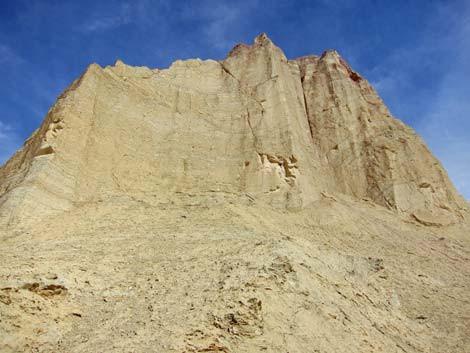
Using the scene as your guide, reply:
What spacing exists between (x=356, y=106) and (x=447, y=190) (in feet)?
21.2

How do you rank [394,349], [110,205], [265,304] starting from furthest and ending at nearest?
1. [110,205]
2. [394,349]
3. [265,304]

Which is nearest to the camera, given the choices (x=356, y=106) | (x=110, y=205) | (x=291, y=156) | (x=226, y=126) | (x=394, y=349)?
(x=394, y=349)

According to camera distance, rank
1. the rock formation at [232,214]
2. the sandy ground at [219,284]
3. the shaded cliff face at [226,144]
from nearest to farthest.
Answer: the sandy ground at [219,284], the rock formation at [232,214], the shaded cliff face at [226,144]

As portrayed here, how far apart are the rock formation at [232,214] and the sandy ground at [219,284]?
0.04 metres

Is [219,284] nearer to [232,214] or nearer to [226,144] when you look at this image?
[232,214]

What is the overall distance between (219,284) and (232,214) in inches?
175

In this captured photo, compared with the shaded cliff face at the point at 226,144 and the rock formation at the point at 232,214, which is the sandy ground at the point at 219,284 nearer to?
the rock formation at the point at 232,214

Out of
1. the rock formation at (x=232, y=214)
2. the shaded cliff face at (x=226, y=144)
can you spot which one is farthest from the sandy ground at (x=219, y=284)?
the shaded cliff face at (x=226, y=144)

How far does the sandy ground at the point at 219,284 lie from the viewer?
24.1 ft

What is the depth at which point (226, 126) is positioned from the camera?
18453 mm

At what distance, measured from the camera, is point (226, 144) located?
1753cm

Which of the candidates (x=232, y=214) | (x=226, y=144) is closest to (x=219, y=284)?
(x=232, y=214)

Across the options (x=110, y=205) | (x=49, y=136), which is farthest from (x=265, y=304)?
(x=49, y=136)

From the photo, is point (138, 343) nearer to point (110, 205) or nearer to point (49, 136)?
point (110, 205)
